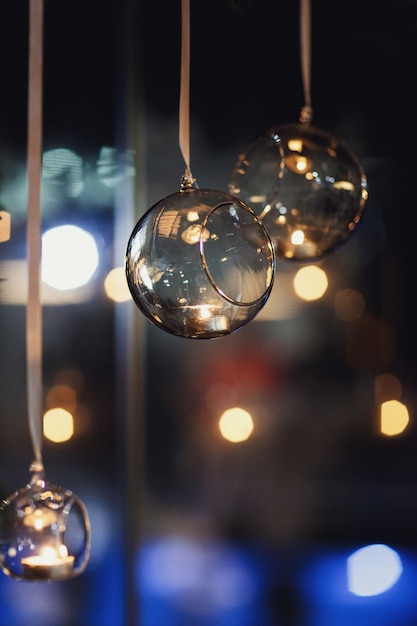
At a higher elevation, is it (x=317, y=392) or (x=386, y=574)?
(x=317, y=392)

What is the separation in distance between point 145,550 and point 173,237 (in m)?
2.00

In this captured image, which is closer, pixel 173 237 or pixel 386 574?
pixel 173 237

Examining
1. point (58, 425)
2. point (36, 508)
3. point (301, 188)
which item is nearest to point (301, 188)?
point (301, 188)

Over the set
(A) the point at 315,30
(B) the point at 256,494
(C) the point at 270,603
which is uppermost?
(A) the point at 315,30

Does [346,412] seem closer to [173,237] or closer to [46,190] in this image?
[46,190]

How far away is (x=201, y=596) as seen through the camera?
262cm

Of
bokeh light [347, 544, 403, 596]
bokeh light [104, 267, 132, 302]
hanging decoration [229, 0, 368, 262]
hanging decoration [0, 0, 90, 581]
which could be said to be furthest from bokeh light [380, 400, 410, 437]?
hanging decoration [0, 0, 90, 581]

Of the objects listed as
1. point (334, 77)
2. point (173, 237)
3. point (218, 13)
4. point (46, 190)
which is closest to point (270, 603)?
point (46, 190)

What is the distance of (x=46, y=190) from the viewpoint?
103 inches

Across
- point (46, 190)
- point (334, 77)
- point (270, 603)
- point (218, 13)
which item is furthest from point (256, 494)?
point (218, 13)

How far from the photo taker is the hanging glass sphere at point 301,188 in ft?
3.56

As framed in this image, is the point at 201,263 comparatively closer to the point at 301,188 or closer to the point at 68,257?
the point at 301,188

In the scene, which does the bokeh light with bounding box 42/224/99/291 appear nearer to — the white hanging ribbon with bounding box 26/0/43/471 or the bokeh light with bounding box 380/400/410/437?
the bokeh light with bounding box 380/400/410/437

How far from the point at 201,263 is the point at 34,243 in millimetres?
322
